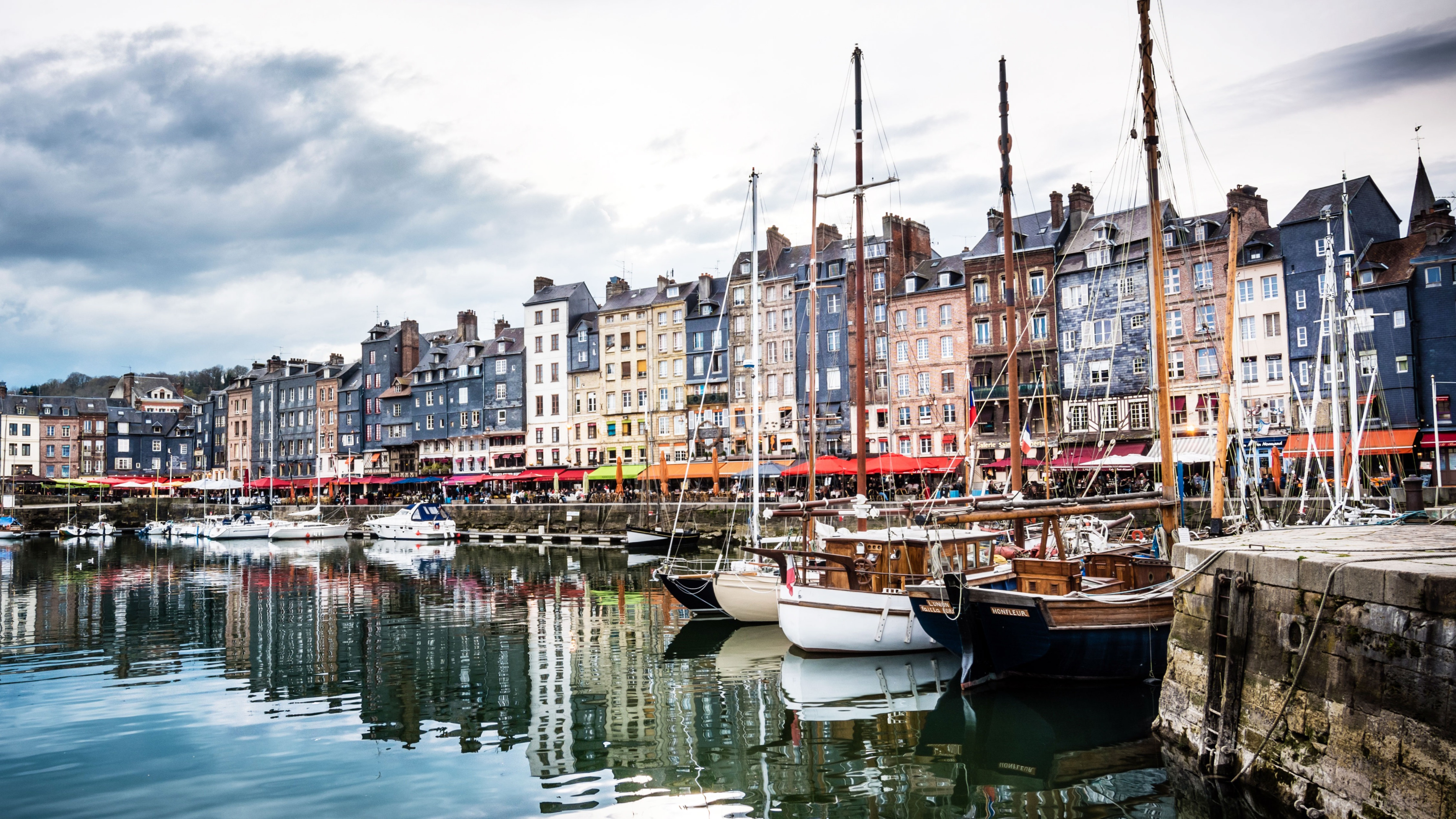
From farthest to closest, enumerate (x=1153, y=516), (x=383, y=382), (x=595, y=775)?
(x=383, y=382) < (x=1153, y=516) < (x=595, y=775)

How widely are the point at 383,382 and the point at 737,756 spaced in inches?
3427

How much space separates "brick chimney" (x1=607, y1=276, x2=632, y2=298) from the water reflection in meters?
53.5

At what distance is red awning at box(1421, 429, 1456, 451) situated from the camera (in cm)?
4359

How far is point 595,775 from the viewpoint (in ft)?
45.2

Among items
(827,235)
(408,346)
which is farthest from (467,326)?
(827,235)

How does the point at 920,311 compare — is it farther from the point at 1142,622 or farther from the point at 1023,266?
the point at 1142,622

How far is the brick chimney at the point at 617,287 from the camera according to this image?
3214 inches

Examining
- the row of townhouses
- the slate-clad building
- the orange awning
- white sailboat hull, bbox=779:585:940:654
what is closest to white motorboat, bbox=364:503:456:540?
the row of townhouses

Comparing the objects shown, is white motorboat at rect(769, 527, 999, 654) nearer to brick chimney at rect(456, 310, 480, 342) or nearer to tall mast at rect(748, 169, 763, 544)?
tall mast at rect(748, 169, 763, 544)

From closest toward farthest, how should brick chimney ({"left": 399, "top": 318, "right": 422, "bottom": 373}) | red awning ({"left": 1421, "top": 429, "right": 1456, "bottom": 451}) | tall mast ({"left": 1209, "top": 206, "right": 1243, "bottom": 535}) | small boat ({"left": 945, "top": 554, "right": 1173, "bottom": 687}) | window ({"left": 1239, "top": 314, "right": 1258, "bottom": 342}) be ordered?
small boat ({"left": 945, "top": 554, "right": 1173, "bottom": 687})
tall mast ({"left": 1209, "top": 206, "right": 1243, "bottom": 535})
red awning ({"left": 1421, "top": 429, "right": 1456, "bottom": 451})
window ({"left": 1239, "top": 314, "right": 1258, "bottom": 342})
brick chimney ({"left": 399, "top": 318, "right": 422, "bottom": 373})

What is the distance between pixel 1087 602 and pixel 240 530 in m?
68.8

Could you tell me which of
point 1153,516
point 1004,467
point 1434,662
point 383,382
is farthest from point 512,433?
point 1434,662

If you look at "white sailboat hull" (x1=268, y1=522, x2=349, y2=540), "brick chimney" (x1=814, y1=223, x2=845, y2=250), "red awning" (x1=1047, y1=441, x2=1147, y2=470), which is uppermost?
"brick chimney" (x1=814, y1=223, x2=845, y2=250)

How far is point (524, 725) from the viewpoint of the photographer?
54.4 feet
